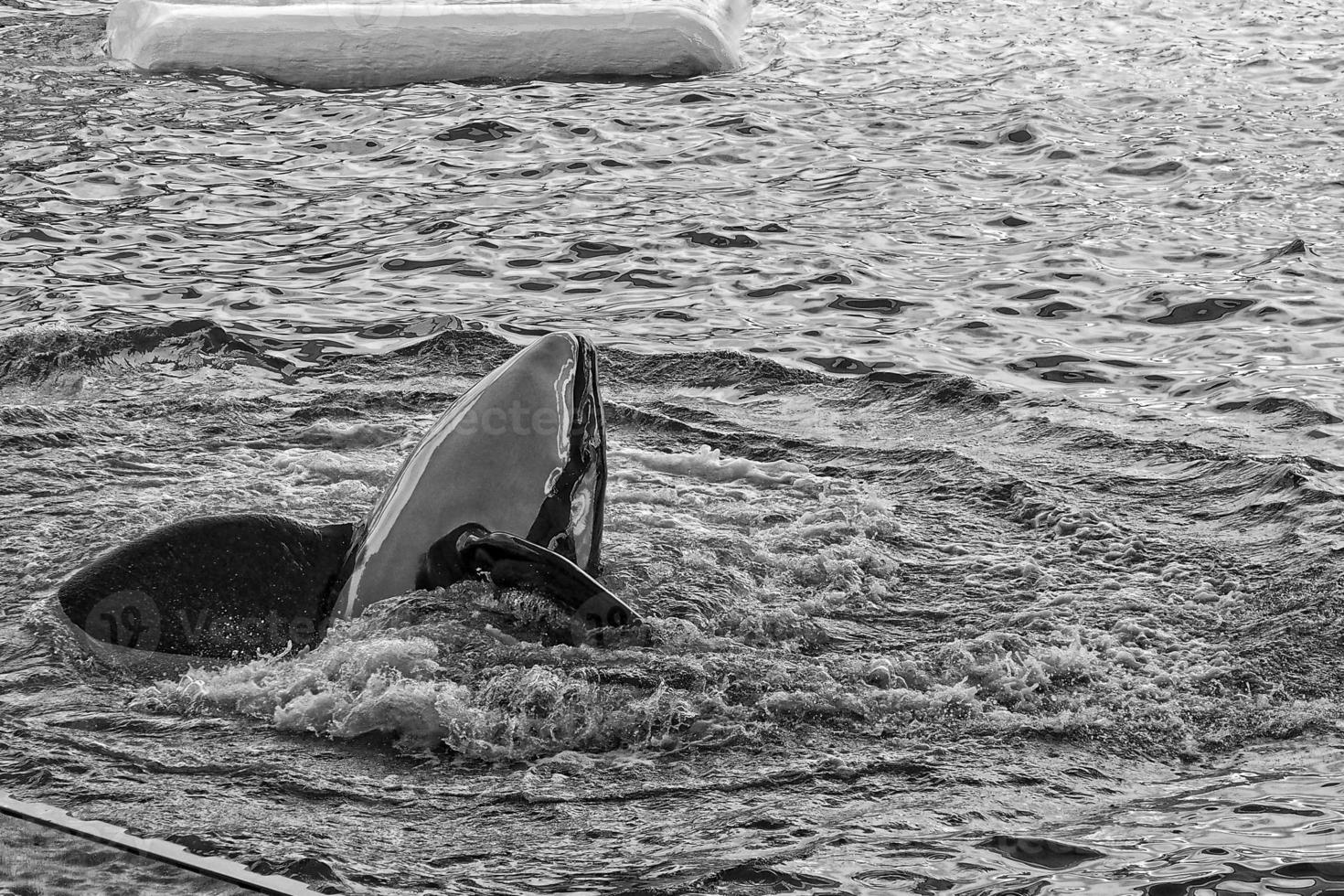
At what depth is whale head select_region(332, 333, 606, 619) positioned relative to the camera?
629cm

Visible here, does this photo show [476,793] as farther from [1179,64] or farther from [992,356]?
[1179,64]

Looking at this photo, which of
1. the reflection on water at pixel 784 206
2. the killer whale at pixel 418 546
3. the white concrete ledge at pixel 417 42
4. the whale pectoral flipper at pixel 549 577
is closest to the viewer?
the whale pectoral flipper at pixel 549 577

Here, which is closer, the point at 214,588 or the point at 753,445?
the point at 214,588

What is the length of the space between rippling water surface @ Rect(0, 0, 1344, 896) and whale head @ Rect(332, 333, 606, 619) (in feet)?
0.89

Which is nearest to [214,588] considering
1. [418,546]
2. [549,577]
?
[418,546]

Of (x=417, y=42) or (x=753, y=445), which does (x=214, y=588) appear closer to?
(x=753, y=445)

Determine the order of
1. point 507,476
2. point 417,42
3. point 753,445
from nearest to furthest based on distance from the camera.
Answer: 1. point 507,476
2. point 753,445
3. point 417,42

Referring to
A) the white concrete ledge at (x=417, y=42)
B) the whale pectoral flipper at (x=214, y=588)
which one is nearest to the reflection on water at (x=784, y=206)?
the white concrete ledge at (x=417, y=42)

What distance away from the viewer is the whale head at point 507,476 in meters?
6.29

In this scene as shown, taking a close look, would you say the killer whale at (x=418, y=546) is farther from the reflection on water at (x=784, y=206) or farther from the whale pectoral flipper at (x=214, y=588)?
the reflection on water at (x=784, y=206)

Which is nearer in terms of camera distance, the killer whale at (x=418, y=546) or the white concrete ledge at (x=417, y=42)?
the killer whale at (x=418, y=546)

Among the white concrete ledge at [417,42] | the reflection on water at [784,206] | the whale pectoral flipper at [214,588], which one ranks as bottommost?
the whale pectoral flipper at [214,588]

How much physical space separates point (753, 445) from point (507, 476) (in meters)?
2.56

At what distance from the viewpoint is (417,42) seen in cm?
1680
